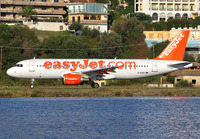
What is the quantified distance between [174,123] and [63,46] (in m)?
79.2

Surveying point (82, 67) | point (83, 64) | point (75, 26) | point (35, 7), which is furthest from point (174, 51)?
Answer: point (35, 7)

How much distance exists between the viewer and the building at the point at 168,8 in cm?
18600

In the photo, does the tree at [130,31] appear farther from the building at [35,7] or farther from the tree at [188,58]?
the building at [35,7]

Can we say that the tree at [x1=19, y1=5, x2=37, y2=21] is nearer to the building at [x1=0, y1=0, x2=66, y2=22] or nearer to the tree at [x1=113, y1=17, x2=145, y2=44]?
the building at [x1=0, y1=0, x2=66, y2=22]

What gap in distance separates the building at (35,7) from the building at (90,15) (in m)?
8.96

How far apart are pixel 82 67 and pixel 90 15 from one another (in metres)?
92.3

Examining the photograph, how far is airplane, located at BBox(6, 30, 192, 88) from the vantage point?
62094mm

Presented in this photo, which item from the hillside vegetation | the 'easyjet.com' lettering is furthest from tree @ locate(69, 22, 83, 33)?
the 'easyjet.com' lettering

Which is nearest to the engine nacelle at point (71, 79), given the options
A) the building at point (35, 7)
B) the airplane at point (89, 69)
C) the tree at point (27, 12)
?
the airplane at point (89, 69)

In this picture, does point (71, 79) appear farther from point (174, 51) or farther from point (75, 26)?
point (75, 26)

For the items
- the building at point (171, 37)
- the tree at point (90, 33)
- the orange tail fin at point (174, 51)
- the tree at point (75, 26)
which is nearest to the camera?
the orange tail fin at point (174, 51)

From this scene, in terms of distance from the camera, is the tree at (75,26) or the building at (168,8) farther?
the building at (168,8)

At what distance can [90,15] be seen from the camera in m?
154

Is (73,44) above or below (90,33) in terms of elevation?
below
